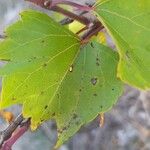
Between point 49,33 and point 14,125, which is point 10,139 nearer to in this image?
point 14,125

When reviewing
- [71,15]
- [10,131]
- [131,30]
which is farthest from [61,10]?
[10,131]

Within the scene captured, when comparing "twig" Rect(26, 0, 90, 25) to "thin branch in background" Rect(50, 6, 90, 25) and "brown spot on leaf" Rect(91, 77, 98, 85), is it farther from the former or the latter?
"brown spot on leaf" Rect(91, 77, 98, 85)

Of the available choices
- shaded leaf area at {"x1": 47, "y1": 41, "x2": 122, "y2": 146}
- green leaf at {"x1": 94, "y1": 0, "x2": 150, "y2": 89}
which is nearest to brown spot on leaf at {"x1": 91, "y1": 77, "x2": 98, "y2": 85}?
shaded leaf area at {"x1": 47, "y1": 41, "x2": 122, "y2": 146}

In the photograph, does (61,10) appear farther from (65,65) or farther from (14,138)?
(14,138)

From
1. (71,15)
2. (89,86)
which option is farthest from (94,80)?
(71,15)

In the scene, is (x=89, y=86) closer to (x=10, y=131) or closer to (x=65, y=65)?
(x=65, y=65)

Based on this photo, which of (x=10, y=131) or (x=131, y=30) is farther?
(x=10, y=131)

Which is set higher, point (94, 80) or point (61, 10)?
point (61, 10)
